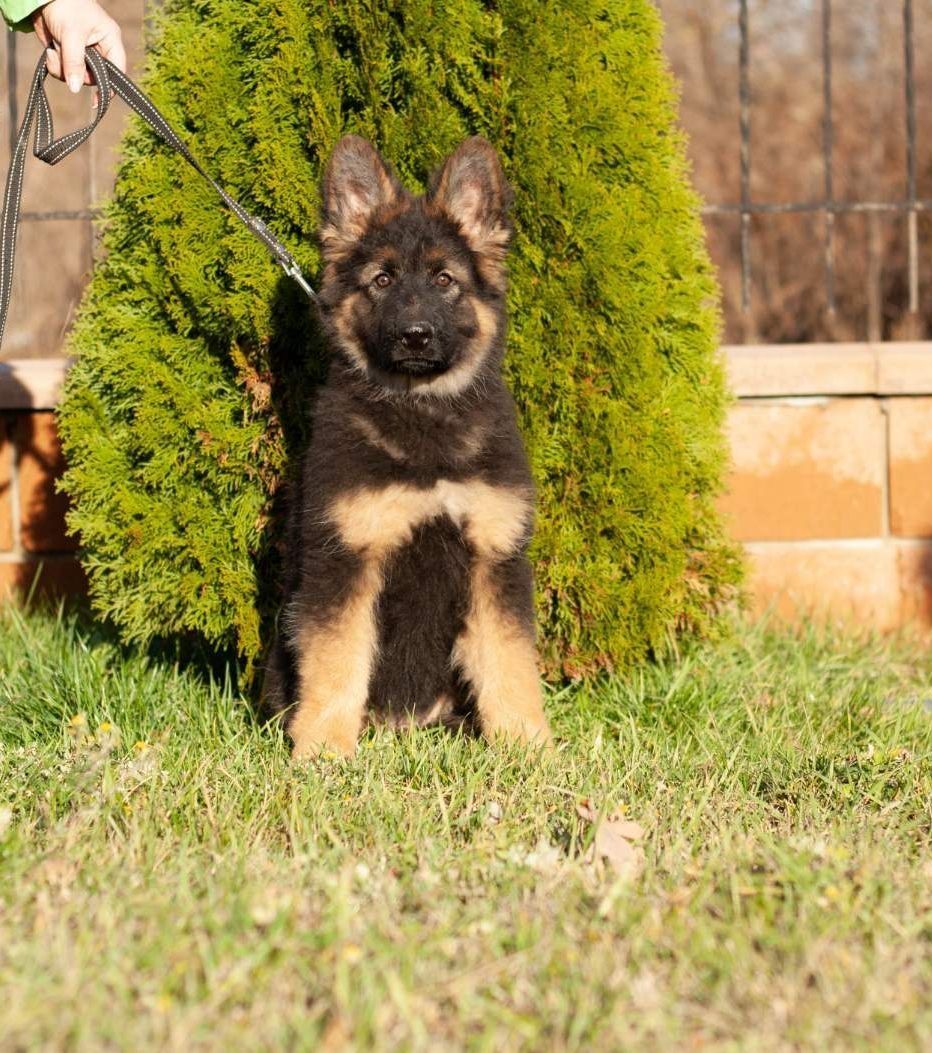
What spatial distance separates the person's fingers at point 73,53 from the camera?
3729mm

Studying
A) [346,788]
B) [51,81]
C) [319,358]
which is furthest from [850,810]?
[51,81]

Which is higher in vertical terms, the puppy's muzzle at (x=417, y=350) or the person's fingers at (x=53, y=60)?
the person's fingers at (x=53, y=60)

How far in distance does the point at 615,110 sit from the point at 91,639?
2.83 meters

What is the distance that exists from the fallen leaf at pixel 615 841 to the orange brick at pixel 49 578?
3.27 metres

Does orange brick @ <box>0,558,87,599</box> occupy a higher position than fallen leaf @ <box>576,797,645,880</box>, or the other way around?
orange brick @ <box>0,558,87,599</box>

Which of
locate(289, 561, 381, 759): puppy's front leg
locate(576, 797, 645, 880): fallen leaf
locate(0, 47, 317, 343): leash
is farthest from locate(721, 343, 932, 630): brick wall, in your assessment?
locate(576, 797, 645, 880): fallen leaf

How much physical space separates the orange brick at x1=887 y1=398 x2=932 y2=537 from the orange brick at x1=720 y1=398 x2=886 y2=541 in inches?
2.4

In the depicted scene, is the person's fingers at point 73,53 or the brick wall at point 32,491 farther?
the brick wall at point 32,491

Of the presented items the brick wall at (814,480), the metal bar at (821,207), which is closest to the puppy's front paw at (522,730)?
the brick wall at (814,480)

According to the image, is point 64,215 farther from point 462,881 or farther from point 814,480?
point 462,881

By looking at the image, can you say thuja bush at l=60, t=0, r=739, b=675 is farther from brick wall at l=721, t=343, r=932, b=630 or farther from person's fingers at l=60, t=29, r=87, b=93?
brick wall at l=721, t=343, r=932, b=630

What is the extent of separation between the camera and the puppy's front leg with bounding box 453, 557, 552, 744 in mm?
3945

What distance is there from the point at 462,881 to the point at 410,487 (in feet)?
4.39

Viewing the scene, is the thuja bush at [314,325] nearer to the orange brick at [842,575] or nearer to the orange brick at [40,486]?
the orange brick at [40,486]
